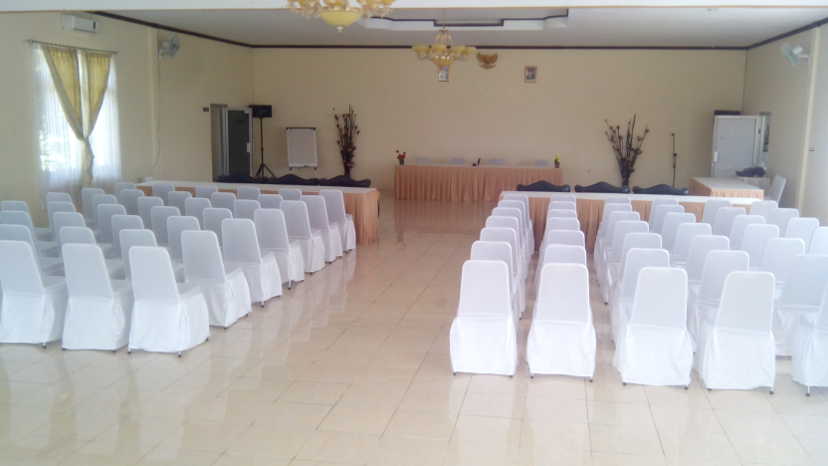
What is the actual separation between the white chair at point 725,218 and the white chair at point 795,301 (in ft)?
8.49

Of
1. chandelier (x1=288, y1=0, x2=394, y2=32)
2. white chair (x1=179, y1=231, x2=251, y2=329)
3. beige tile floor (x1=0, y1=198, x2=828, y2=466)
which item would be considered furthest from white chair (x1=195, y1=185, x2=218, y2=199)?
chandelier (x1=288, y1=0, x2=394, y2=32)

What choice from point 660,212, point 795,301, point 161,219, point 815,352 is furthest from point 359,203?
point 815,352

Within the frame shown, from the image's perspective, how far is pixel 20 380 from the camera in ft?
18.2

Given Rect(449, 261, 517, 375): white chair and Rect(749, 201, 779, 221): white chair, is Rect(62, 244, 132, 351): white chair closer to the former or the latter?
Rect(449, 261, 517, 375): white chair

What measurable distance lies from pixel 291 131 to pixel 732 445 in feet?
50.3

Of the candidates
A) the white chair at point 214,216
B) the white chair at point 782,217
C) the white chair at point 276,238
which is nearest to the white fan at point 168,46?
the white chair at point 214,216

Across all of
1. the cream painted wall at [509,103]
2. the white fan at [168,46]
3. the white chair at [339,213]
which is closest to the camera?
the white chair at [339,213]

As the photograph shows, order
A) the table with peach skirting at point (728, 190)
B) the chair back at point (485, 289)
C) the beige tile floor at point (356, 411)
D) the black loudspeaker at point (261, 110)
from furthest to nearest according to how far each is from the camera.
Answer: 1. the black loudspeaker at point (261, 110)
2. the table with peach skirting at point (728, 190)
3. the chair back at point (485, 289)
4. the beige tile floor at point (356, 411)

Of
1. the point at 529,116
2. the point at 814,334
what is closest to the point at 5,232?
the point at 814,334

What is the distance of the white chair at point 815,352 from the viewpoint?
535cm

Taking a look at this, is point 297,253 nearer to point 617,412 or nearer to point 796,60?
point 617,412

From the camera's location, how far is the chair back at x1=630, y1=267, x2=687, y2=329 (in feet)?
17.2

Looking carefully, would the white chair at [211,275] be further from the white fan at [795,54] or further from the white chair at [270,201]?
the white fan at [795,54]

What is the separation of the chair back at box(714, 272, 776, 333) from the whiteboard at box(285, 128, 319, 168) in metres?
14.3
